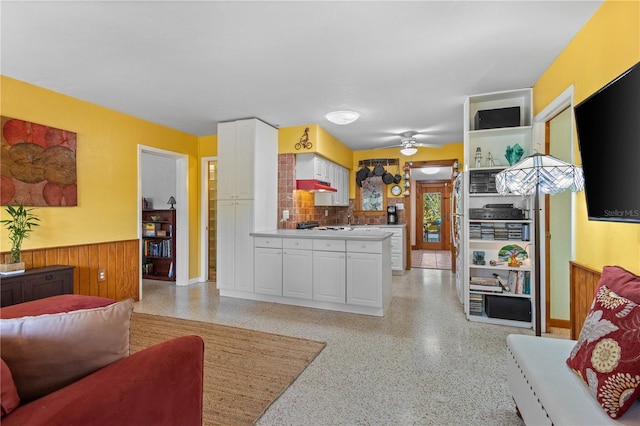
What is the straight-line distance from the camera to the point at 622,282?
1.43 metres

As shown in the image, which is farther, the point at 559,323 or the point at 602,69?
the point at 559,323

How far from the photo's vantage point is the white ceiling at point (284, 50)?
2031mm

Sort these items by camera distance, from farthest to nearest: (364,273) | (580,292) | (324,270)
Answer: (324,270), (364,273), (580,292)

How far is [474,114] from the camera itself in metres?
3.71

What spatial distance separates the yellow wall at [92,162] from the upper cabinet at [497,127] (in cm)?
439

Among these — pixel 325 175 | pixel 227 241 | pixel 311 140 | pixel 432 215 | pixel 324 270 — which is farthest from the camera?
pixel 432 215

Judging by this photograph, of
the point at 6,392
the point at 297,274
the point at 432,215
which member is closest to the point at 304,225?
the point at 297,274

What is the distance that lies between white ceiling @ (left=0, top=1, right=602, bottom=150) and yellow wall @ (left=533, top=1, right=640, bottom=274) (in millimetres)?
121

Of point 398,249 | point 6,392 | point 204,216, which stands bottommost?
point 398,249

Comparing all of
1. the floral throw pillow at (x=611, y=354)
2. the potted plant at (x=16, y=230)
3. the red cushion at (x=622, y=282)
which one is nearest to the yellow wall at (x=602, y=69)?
the red cushion at (x=622, y=282)

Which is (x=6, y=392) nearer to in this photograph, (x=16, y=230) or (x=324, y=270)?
(x=16, y=230)

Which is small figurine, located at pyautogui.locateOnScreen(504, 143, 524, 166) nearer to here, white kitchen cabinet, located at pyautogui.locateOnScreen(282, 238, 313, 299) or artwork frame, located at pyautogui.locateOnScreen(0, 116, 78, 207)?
white kitchen cabinet, located at pyautogui.locateOnScreen(282, 238, 313, 299)

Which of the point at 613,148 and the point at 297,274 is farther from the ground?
the point at 613,148

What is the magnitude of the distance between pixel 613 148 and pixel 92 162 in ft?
15.9
